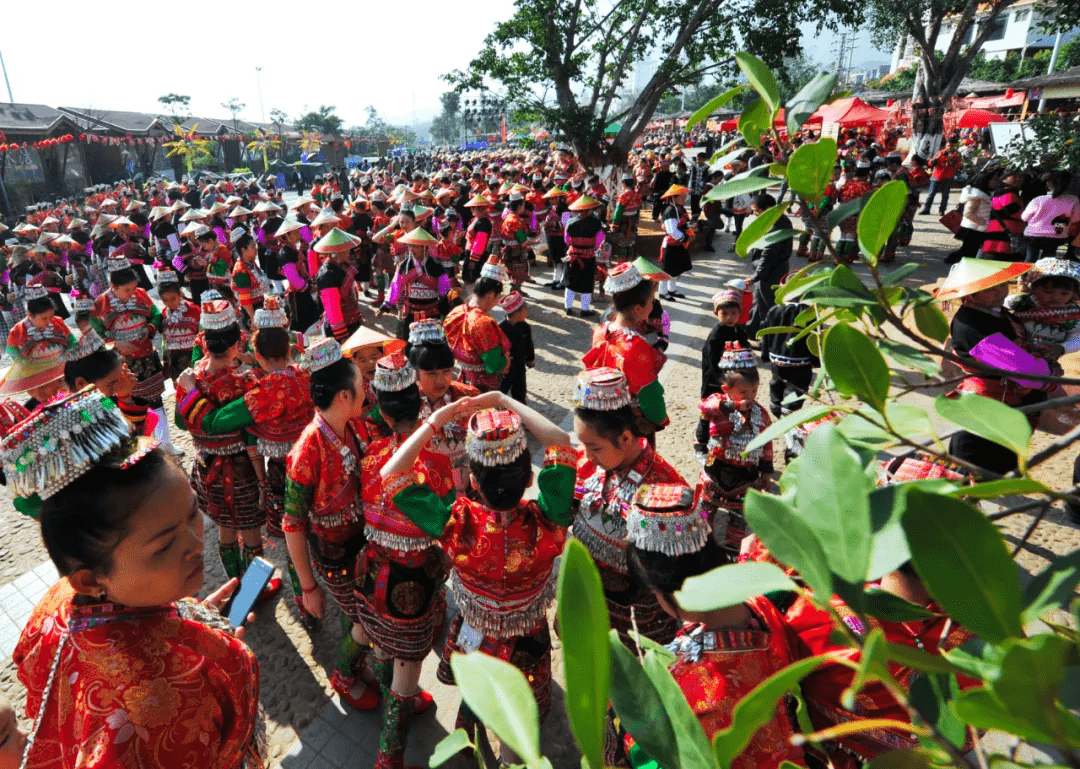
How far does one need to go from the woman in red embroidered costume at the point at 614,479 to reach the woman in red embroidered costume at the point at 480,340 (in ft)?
7.30

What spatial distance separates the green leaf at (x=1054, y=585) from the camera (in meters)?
0.39

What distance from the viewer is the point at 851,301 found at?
0.78m

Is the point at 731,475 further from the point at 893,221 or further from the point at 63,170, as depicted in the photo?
the point at 63,170

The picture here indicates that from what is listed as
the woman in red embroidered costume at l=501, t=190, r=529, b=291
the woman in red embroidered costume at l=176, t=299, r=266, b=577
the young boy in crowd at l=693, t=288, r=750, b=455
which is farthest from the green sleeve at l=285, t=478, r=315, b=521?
the woman in red embroidered costume at l=501, t=190, r=529, b=291

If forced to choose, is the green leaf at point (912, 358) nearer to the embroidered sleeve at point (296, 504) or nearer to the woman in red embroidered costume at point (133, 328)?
the embroidered sleeve at point (296, 504)

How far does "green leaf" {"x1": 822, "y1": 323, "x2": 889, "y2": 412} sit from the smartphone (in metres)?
2.05

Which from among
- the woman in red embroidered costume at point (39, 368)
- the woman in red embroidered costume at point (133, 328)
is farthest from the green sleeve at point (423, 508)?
the woman in red embroidered costume at point (133, 328)

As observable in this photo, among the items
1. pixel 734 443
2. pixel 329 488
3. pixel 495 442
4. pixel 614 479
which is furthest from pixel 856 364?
pixel 734 443

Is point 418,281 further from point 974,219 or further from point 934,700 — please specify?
point 974,219

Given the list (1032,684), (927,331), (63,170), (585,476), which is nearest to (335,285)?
(585,476)

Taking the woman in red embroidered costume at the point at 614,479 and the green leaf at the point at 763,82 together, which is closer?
the green leaf at the point at 763,82

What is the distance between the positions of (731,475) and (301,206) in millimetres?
10629

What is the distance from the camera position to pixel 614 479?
7.82 feet

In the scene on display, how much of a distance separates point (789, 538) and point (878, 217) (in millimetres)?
509
